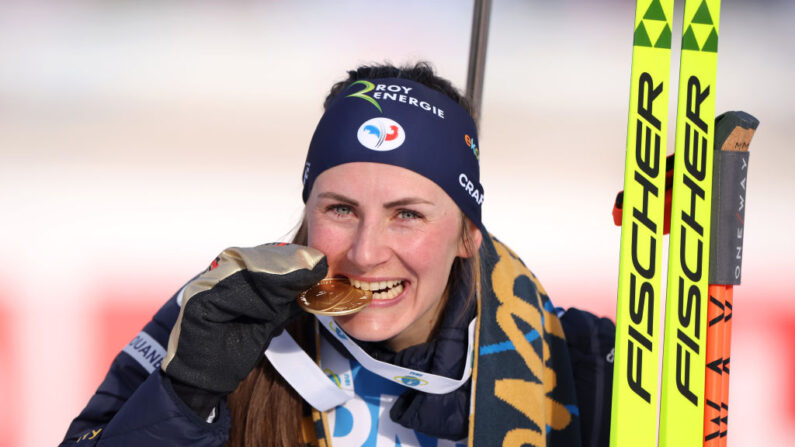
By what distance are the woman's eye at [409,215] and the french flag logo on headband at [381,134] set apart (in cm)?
13

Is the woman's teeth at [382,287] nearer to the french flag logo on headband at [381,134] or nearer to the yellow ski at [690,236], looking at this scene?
the french flag logo on headband at [381,134]

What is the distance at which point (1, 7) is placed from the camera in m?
2.72

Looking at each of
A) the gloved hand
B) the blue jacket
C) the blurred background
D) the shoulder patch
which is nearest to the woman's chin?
the gloved hand

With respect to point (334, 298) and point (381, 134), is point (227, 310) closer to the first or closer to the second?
point (334, 298)

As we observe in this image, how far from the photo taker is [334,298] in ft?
3.95

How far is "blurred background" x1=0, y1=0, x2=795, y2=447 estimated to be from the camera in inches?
101

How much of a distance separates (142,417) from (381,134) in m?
0.68

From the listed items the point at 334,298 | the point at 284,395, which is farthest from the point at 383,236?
the point at 284,395

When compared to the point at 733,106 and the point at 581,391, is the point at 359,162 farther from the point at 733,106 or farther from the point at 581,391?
the point at 733,106

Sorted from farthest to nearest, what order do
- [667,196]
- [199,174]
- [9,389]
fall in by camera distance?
[199,174] < [9,389] < [667,196]

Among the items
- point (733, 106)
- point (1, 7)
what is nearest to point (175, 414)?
point (1, 7)

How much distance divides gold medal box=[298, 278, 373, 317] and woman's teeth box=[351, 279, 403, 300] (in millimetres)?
12

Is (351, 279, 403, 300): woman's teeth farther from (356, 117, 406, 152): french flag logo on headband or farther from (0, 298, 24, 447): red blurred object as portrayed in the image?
(0, 298, 24, 447): red blurred object

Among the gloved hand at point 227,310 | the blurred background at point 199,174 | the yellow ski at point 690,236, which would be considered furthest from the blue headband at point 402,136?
the blurred background at point 199,174
